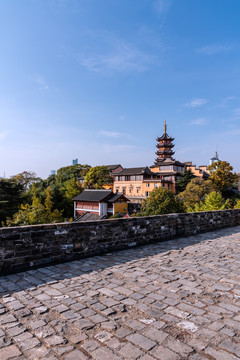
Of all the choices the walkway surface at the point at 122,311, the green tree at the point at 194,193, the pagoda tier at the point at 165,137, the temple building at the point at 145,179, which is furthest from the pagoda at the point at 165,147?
the walkway surface at the point at 122,311

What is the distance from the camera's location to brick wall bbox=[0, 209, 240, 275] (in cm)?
435

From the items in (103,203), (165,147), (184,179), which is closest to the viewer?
(103,203)

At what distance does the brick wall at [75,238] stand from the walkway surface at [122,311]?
1.01 feet

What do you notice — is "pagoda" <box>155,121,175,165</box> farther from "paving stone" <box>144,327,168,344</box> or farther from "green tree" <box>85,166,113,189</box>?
"paving stone" <box>144,327,168,344</box>

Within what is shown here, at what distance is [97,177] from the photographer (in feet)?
161

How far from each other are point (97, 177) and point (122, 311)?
152ft

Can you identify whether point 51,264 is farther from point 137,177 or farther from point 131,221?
point 137,177

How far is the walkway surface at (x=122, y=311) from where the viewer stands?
2.19 meters

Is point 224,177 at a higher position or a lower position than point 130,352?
higher

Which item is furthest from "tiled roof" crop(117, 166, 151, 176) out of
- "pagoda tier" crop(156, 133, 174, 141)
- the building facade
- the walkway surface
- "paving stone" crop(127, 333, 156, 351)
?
"paving stone" crop(127, 333, 156, 351)

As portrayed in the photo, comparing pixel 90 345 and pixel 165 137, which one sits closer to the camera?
pixel 90 345

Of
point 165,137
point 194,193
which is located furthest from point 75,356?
point 165,137

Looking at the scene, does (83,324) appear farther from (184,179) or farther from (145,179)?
(145,179)

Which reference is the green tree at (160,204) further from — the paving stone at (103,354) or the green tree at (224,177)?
the paving stone at (103,354)
